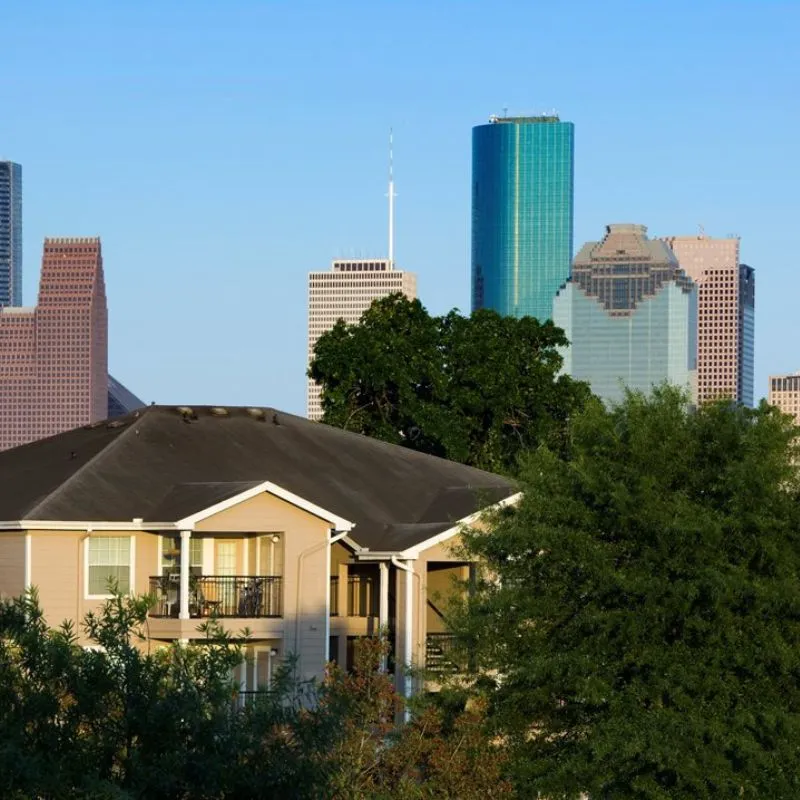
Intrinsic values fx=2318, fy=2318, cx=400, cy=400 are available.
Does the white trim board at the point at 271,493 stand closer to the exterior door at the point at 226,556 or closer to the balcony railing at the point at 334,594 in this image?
the exterior door at the point at 226,556

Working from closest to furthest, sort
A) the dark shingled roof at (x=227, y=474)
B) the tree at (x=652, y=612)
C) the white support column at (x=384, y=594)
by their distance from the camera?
the tree at (x=652, y=612)
the dark shingled roof at (x=227, y=474)
the white support column at (x=384, y=594)

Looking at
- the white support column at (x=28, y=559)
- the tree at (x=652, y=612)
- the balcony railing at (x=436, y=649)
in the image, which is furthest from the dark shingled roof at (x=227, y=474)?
the tree at (x=652, y=612)

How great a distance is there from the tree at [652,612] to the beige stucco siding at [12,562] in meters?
9.53

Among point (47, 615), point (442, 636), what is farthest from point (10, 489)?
point (442, 636)

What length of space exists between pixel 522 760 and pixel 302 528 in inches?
375

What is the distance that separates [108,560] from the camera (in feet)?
146

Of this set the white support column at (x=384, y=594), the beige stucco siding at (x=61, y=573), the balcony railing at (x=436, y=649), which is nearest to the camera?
the balcony railing at (x=436, y=649)

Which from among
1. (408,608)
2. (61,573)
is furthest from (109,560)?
(408,608)

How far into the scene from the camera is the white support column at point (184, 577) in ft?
141

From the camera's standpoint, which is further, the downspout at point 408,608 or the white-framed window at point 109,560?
the downspout at point 408,608

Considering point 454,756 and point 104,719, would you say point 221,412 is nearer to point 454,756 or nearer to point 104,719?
point 454,756

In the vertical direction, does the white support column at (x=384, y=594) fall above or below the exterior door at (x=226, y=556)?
below

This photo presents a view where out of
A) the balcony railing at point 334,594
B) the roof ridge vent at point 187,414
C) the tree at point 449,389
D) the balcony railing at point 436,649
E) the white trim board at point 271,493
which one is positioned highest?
the tree at point 449,389

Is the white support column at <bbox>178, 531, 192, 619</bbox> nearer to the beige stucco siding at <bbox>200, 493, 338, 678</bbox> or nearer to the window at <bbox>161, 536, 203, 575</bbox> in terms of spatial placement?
the beige stucco siding at <bbox>200, 493, 338, 678</bbox>
